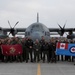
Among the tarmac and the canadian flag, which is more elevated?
the canadian flag

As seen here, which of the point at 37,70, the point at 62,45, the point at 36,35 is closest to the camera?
the point at 37,70

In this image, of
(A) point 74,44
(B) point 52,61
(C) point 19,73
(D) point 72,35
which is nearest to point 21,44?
(B) point 52,61

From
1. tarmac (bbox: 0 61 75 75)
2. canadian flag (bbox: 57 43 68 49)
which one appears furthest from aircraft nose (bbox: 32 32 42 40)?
tarmac (bbox: 0 61 75 75)

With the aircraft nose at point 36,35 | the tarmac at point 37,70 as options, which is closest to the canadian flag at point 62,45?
the tarmac at point 37,70

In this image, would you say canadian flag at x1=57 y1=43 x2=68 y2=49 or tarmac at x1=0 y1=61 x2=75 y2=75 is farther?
canadian flag at x1=57 y1=43 x2=68 y2=49

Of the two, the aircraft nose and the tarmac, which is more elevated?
the aircraft nose

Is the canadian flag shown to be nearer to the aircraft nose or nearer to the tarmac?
the tarmac

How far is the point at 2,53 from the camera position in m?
20.1

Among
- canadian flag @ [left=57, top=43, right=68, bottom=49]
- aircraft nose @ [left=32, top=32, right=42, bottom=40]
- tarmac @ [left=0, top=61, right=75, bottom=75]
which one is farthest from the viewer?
aircraft nose @ [left=32, top=32, right=42, bottom=40]

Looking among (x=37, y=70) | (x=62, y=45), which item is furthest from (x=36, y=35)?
(x=37, y=70)

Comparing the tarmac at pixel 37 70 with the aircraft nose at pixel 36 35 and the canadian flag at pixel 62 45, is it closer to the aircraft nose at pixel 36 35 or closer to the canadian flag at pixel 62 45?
the canadian flag at pixel 62 45

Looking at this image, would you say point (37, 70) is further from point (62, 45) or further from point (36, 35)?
point (36, 35)

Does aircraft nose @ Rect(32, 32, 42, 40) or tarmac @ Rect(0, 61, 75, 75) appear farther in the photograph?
aircraft nose @ Rect(32, 32, 42, 40)

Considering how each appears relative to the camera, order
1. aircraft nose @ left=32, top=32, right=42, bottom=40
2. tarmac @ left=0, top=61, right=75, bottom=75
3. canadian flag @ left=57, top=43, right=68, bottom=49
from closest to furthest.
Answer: tarmac @ left=0, top=61, right=75, bottom=75 < canadian flag @ left=57, top=43, right=68, bottom=49 < aircraft nose @ left=32, top=32, right=42, bottom=40
